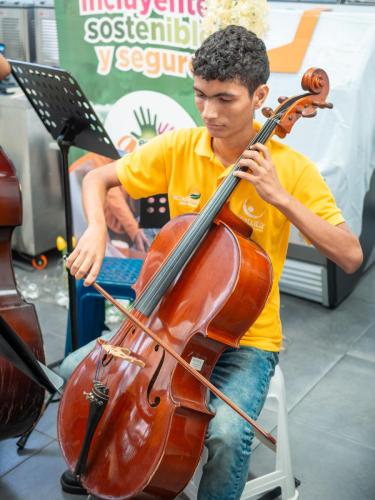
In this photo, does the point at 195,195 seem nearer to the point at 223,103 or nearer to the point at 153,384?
the point at 223,103

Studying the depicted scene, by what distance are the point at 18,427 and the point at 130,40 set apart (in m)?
1.59

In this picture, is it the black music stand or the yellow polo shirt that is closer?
the yellow polo shirt

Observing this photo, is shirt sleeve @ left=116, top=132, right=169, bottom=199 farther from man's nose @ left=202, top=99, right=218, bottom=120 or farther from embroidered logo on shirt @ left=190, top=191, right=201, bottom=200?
man's nose @ left=202, top=99, right=218, bottom=120

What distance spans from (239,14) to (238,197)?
0.72 metres

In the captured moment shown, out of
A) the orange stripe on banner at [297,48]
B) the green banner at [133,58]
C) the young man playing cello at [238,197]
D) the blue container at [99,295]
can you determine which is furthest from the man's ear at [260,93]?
the orange stripe on banner at [297,48]

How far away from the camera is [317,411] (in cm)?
233

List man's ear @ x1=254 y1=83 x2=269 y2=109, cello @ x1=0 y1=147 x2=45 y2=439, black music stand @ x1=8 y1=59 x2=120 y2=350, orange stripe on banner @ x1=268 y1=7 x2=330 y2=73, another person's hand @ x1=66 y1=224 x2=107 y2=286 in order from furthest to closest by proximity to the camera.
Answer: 1. orange stripe on banner @ x1=268 y1=7 x2=330 y2=73
2. black music stand @ x1=8 y1=59 x2=120 y2=350
3. cello @ x1=0 y1=147 x2=45 y2=439
4. man's ear @ x1=254 y1=83 x2=269 y2=109
5. another person's hand @ x1=66 y1=224 x2=107 y2=286

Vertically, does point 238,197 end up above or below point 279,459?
above

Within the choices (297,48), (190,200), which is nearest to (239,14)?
(190,200)

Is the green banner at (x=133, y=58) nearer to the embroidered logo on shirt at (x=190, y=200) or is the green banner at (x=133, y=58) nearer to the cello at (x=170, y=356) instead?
the embroidered logo on shirt at (x=190, y=200)

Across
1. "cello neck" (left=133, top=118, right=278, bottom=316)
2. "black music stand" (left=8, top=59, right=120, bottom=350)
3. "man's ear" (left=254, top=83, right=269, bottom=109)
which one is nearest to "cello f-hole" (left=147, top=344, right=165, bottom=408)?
"cello neck" (left=133, top=118, right=278, bottom=316)

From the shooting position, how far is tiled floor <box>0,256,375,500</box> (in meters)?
1.96

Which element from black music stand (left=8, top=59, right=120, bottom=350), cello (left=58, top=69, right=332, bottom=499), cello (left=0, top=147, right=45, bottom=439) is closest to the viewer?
cello (left=58, top=69, right=332, bottom=499)

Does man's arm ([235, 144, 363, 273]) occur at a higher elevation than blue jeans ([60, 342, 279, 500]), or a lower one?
higher
